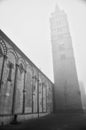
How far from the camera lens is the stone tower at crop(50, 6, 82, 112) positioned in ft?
81.9

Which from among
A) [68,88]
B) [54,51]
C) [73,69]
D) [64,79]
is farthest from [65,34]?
[68,88]

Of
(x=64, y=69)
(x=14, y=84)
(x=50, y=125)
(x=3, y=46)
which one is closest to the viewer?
(x=50, y=125)

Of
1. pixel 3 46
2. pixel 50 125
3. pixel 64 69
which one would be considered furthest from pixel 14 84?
pixel 64 69

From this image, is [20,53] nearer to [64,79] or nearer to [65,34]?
[64,79]

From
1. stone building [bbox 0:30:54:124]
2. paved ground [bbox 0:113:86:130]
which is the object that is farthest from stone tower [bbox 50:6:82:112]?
paved ground [bbox 0:113:86:130]

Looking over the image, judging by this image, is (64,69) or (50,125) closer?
(50,125)

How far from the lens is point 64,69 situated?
27.8 m

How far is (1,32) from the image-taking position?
10.9 m

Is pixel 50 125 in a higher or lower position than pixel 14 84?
lower

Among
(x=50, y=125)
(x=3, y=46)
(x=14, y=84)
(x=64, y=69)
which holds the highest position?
(x=64, y=69)

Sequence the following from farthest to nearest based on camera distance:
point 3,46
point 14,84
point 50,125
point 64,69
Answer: point 64,69, point 14,84, point 3,46, point 50,125

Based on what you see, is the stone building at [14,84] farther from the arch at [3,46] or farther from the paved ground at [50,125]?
the paved ground at [50,125]

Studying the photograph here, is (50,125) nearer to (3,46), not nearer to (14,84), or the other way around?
(14,84)

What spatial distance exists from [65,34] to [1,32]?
23.2 metres
